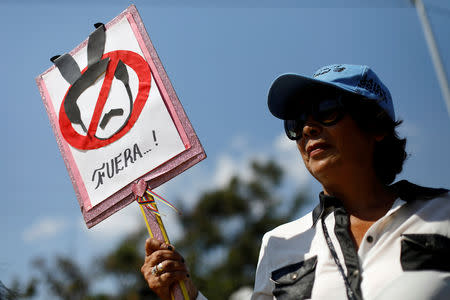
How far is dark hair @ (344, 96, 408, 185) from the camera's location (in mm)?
1969

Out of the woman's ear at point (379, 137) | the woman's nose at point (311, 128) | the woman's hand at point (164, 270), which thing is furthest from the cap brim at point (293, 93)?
the woman's hand at point (164, 270)

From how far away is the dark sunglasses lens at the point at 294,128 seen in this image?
2.05 meters

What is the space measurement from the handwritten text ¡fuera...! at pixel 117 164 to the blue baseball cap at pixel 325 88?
0.67 metres

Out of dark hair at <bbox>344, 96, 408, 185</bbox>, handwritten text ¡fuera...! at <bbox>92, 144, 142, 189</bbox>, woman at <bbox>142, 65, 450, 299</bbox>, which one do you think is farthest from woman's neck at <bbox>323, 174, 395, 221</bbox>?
handwritten text ¡fuera...! at <bbox>92, 144, 142, 189</bbox>

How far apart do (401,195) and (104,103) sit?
149cm

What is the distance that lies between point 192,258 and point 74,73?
14.3 meters

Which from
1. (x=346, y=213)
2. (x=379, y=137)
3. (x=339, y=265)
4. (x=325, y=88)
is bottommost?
(x=339, y=265)

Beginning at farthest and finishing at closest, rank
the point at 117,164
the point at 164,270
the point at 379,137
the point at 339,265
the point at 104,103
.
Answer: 1. the point at 104,103
2. the point at 117,164
3. the point at 379,137
4. the point at 164,270
5. the point at 339,265

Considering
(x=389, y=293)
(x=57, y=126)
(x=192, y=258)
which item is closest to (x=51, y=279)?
(x=192, y=258)

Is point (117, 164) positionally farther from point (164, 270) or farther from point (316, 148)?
point (316, 148)

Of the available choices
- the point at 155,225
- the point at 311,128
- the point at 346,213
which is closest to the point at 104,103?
the point at 155,225

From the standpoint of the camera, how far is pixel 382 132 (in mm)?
2068

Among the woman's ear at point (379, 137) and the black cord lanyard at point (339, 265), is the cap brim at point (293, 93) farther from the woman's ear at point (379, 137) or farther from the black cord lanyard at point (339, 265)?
the black cord lanyard at point (339, 265)

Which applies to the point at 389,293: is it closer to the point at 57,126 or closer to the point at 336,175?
the point at 336,175
